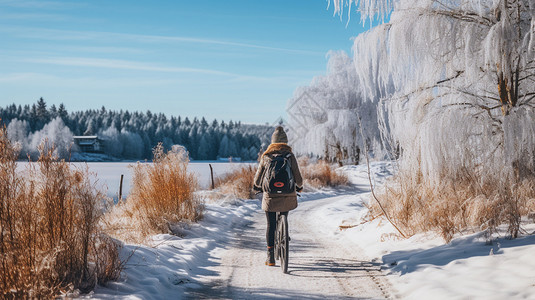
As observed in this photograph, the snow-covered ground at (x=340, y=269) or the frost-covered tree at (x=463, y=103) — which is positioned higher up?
the frost-covered tree at (x=463, y=103)

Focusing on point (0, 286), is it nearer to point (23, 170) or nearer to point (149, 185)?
point (23, 170)

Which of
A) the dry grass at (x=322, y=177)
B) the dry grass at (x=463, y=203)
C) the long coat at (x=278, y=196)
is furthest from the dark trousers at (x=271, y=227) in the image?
the dry grass at (x=322, y=177)

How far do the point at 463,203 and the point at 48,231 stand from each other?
5.32 metres

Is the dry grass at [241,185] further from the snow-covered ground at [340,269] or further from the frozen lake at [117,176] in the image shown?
the snow-covered ground at [340,269]

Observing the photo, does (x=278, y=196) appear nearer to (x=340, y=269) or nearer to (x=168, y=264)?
(x=340, y=269)

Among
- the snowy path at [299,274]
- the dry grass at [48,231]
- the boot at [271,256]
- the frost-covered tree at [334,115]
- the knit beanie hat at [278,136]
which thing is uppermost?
the frost-covered tree at [334,115]

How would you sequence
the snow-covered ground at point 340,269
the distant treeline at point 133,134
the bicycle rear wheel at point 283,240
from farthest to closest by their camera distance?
1. the distant treeline at point 133,134
2. the bicycle rear wheel at point 283,240
3. the snow-covered ground at point 340,269

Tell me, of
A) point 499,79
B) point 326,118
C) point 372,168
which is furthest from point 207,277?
point 326,118

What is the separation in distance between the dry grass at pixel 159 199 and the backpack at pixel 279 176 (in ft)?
9.05

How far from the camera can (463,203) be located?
6156mm

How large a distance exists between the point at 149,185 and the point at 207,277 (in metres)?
3.72

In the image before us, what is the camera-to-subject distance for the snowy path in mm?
4465

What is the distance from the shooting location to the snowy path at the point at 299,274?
4.46 meters

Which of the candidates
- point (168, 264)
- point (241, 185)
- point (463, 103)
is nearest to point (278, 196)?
point (168, 264)
